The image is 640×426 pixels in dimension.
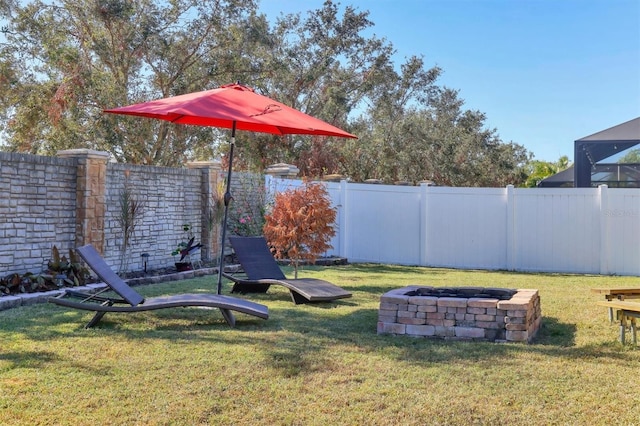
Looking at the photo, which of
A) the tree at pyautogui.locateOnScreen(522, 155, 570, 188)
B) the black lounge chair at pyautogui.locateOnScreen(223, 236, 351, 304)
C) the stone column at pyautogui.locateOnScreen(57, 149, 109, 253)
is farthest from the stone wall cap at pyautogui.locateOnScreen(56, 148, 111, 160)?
the tree at pyautogui.locateOnScreen(522, 155, 570, 188)

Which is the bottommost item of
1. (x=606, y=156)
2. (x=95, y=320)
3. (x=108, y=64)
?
(x=95, y=320)

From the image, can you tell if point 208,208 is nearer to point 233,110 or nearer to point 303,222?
point 303,222

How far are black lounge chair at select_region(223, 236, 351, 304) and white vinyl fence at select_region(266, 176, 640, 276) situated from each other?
15.4 feet

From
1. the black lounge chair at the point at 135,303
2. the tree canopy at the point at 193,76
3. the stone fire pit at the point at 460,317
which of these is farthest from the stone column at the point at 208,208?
the stone fire pit at the point at 460,317

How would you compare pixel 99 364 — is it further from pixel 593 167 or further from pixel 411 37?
pixel 411 37

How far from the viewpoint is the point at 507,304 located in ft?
17.6

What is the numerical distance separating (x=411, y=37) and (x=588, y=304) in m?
17.0

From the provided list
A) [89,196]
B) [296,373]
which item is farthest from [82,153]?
[296,373]

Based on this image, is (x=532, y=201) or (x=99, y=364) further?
(x=532, y=201)

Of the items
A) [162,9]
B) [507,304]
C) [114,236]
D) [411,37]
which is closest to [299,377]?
[507,304]

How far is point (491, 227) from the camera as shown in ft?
40.4

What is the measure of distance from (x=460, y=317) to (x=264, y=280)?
3208 millimetres

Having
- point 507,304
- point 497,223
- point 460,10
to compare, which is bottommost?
point 507,304

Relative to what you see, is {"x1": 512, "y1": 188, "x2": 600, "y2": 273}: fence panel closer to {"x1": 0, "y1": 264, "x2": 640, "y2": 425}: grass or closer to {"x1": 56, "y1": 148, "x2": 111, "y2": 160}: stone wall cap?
{"x1": 0, "y1": 264, "x2": 640, "y2": 425}: grass
